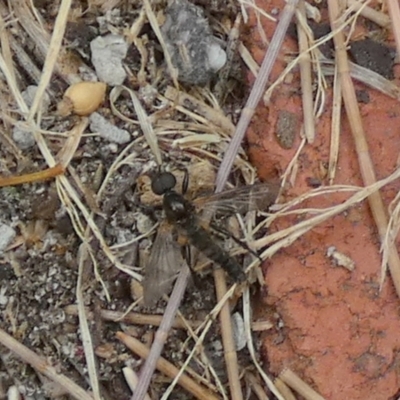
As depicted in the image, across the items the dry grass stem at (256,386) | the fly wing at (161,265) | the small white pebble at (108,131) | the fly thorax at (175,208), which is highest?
the small white pebble at (108,131)

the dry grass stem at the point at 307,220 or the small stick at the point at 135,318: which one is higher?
the dry grass stem at the point at 307,220

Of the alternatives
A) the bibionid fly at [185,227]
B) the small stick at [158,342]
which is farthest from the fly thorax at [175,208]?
the small stick at [158,342]

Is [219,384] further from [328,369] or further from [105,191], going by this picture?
[105,191]

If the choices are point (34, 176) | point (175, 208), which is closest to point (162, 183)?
point (175, 208)

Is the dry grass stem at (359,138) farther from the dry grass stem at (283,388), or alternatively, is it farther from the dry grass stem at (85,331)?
the dry grass stem at (85,331)

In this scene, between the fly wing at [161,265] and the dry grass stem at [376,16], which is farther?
the dry grass stem at [376,16]

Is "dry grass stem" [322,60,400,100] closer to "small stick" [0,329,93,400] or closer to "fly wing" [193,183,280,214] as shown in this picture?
"fly wing" [193,183,280,214]

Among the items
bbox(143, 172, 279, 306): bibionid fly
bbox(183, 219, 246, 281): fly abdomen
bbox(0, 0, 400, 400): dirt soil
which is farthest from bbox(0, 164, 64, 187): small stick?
bbox(183, 219, 246, 281): fly abdomen
